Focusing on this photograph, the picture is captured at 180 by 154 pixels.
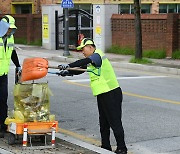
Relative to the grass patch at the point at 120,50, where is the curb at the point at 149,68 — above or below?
below

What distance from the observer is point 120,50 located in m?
27.5

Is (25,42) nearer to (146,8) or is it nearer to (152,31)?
(146,8)

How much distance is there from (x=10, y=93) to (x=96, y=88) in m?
7.16

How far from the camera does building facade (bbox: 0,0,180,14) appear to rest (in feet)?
140

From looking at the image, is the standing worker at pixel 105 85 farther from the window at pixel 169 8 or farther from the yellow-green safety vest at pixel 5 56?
the window at pixel 169 8

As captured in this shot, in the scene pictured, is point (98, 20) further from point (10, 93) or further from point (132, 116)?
point (132, 116)

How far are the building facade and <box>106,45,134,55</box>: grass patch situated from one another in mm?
10537

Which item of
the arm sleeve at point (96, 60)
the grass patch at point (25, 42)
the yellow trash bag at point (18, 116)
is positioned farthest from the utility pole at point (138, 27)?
the arm sleeve at point (96, 60)

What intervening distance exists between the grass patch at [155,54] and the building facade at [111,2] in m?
13.2

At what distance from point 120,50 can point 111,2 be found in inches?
686

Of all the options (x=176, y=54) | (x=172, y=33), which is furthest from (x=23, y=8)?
(x=176, y=54)

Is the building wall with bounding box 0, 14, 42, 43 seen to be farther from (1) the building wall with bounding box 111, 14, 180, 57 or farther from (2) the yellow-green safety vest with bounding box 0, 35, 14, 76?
(2) the yellow-green safety vest with bounding box 0, 35, 14, 76

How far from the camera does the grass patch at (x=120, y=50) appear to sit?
1062 inches

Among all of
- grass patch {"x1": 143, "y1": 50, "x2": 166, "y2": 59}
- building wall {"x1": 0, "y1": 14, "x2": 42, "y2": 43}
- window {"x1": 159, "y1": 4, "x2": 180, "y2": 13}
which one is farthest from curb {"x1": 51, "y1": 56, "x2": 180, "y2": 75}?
window {"x1": 159, "y1": 4, "x2": 180, "y2": 13}
